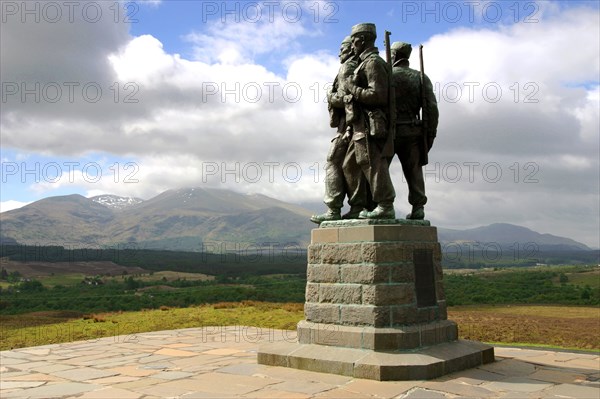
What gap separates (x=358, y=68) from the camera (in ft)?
23.3

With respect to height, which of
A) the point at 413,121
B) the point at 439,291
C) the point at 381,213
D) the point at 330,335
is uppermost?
the point at 413,121

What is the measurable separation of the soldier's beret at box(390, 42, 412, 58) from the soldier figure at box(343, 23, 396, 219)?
56cm

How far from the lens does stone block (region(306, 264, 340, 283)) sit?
22.7ft

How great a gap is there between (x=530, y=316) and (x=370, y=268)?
7431 millimetres

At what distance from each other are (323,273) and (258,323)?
5.70 metres

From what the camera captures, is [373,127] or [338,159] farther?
[338,159]

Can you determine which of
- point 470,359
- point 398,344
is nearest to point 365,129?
point 398,344

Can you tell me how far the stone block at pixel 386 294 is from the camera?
6453mm

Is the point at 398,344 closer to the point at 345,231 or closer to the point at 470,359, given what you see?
the point at 470,359

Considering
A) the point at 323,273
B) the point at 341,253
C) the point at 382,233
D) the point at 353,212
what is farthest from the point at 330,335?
the point at 353,212

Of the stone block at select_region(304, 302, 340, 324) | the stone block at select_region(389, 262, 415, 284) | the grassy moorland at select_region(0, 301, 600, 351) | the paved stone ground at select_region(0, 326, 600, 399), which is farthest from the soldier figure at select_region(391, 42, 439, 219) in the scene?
the grassy moorland at select_region(0, 301, 600, 351)

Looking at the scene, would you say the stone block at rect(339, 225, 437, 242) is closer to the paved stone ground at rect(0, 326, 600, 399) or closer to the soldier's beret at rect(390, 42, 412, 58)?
the paved stone ground at rect(0, 326, 600, 399)

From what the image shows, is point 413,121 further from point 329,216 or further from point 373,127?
point 329,216

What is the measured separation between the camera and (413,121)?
7387mm
